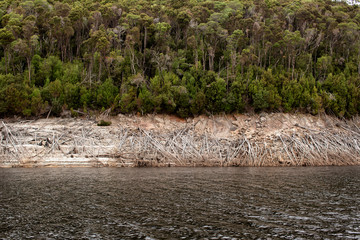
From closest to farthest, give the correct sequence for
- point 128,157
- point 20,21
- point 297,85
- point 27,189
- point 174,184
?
point 27,189, point 174,184, point 128,157, point 297,85, point 20,21

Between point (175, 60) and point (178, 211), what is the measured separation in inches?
1673

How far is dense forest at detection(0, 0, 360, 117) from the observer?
1837 inches

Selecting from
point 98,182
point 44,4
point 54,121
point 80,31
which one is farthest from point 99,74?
point 98,182

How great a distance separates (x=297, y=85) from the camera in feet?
161

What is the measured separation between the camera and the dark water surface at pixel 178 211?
10.9 meters

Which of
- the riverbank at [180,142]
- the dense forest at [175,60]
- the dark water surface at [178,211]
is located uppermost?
the dense forest at [175,60]

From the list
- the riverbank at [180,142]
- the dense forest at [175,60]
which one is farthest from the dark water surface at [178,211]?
the dense forest at [175,60]

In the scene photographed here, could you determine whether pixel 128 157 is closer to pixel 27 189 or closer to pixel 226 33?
pixel 27 189

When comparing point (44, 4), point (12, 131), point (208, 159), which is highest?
point (44, 4)

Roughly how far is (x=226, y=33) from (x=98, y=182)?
4090cm

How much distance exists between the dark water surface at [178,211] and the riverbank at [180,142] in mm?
16454

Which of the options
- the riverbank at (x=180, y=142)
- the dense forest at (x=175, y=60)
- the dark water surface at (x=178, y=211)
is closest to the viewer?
the dark water surface at (x=178, y=211)

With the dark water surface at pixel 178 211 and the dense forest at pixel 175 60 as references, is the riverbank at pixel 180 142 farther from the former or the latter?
the dark water surface at pixel 178 211

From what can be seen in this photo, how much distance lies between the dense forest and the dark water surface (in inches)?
1031
